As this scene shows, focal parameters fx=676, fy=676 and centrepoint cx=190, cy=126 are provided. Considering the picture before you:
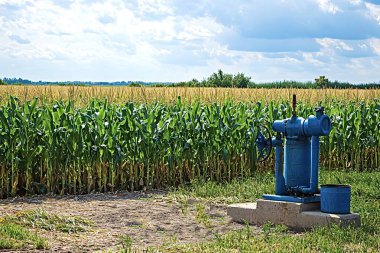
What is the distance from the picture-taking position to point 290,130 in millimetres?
9391

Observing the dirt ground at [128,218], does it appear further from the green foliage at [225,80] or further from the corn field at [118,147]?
the green foliage at [225,80]

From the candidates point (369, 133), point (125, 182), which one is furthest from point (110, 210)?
point (369, 133)

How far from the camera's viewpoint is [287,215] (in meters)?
9.29

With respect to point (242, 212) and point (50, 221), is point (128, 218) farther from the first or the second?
point (242, 212)

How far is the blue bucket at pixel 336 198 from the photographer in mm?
8969

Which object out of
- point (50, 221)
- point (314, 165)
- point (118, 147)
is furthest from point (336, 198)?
point (118, 147)

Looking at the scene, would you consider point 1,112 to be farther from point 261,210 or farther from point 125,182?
point 261,210

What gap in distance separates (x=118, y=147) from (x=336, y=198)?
5059 mm

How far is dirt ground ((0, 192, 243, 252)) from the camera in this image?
851 centimetres

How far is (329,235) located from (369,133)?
29.0ft

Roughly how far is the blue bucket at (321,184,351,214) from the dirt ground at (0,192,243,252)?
1.33 metres

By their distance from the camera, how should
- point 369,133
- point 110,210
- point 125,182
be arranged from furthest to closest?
point 369,133
point 125,182
point 110,210

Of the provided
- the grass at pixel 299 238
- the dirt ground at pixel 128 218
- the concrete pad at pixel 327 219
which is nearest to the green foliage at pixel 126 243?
the dirt ground at pixel 128 218

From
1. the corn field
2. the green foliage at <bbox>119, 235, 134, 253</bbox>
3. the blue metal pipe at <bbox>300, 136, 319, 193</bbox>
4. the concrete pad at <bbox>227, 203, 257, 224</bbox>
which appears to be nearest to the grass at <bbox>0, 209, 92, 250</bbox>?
the green foliage at <bbox>119, 235, 134, 253</bbox>
